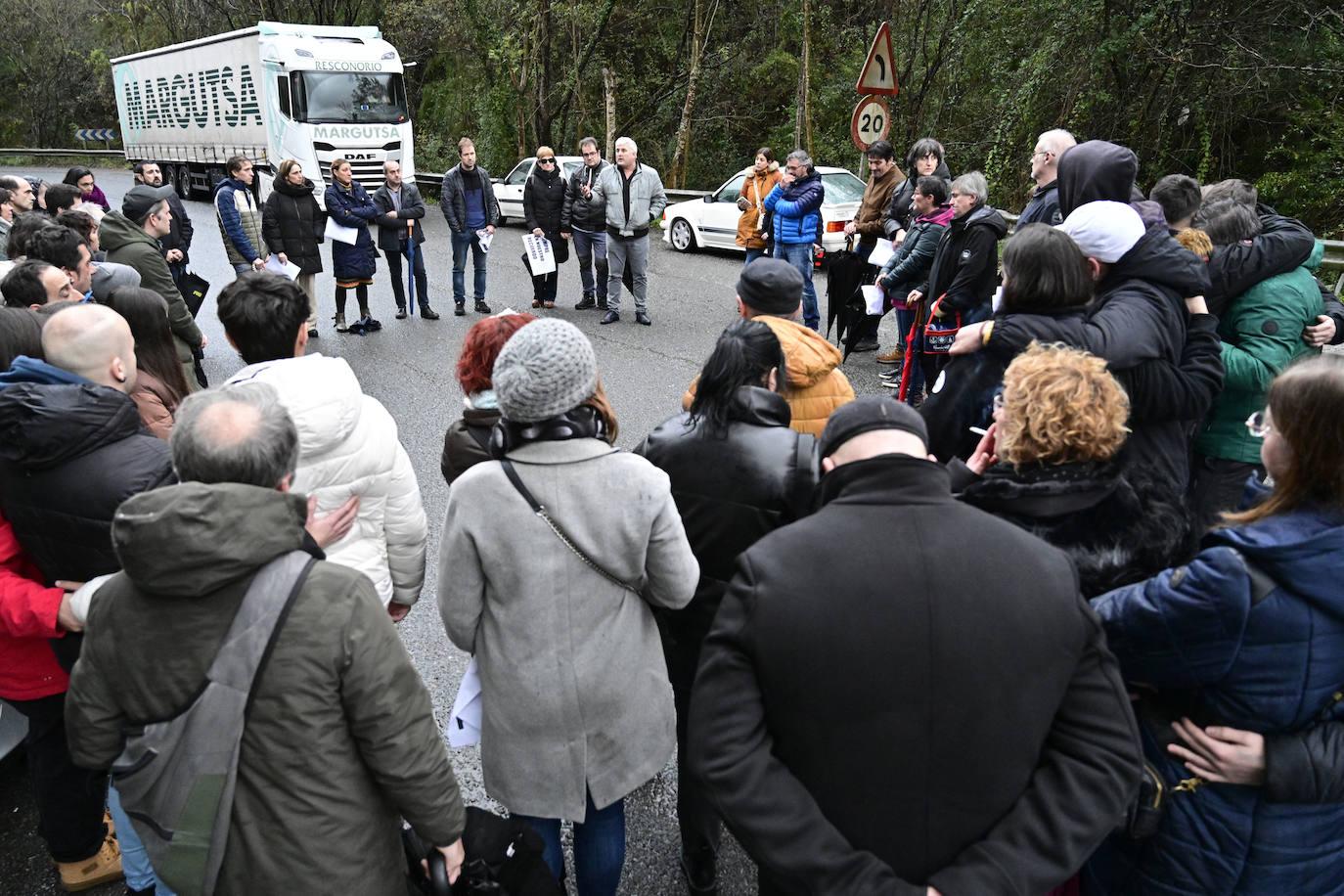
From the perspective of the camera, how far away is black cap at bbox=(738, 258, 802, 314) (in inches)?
132

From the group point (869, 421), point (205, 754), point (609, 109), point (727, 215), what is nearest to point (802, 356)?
point (869, 421)

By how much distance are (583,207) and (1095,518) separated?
851cm

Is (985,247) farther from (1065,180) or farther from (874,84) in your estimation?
(874,84)

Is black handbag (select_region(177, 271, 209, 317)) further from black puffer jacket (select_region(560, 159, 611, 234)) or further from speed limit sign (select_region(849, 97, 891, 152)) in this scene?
speed limit sign (select_region(849, 97, 891, 152))

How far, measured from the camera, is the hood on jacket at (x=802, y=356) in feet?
10.5

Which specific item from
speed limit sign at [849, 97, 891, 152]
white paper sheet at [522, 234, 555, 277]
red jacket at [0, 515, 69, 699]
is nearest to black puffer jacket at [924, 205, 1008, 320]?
speed limit sign at [849, 97, 891, 152]

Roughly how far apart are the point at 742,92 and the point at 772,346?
2176 cm

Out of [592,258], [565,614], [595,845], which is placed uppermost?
[565,614]

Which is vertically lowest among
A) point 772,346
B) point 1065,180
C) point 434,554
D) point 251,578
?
point 434,554

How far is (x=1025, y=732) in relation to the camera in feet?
5.16

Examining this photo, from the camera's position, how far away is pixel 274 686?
170 centimetres

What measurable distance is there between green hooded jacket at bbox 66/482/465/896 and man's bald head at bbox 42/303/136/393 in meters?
1.14

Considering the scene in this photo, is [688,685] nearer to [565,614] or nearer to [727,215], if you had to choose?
[565,614]

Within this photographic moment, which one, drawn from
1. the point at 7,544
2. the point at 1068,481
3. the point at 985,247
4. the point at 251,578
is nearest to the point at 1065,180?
the point at 985,247
